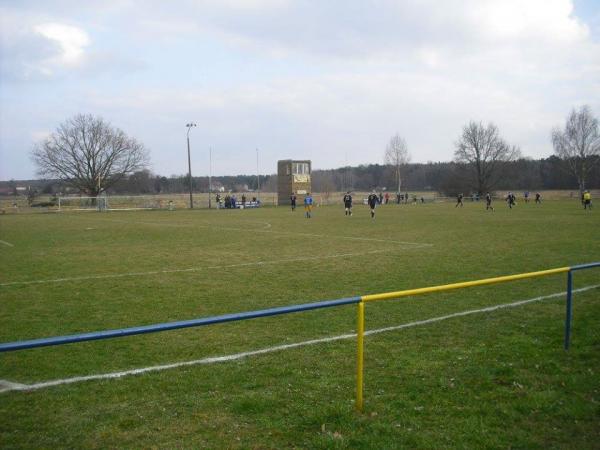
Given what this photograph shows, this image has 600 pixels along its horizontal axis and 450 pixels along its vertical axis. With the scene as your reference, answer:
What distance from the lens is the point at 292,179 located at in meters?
74.4

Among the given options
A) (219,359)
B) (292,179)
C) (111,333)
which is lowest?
(219,359)

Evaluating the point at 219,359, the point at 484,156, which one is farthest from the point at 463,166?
the point at 219,359

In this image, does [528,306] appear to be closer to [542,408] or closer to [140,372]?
[542,408]

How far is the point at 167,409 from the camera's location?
493 cm

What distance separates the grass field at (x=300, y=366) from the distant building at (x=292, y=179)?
61.2 metres

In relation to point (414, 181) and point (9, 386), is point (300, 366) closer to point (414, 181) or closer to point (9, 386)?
point (9, 386)

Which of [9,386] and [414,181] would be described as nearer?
[9,386]

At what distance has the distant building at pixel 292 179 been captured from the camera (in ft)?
245

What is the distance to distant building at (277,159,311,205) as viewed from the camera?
245 ft

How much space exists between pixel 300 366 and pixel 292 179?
6878cm

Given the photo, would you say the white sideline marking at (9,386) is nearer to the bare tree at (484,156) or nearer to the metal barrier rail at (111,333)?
the metal barrier rail at (111,333)

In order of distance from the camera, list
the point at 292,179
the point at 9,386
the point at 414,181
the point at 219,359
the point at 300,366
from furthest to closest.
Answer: the point at 414,181, the point at 292,179, the point at 219,359, the point at 300,366, the point at 9,386

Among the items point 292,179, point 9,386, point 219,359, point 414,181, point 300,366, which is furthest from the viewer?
point 414,181

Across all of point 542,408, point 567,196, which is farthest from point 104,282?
point 567,196
